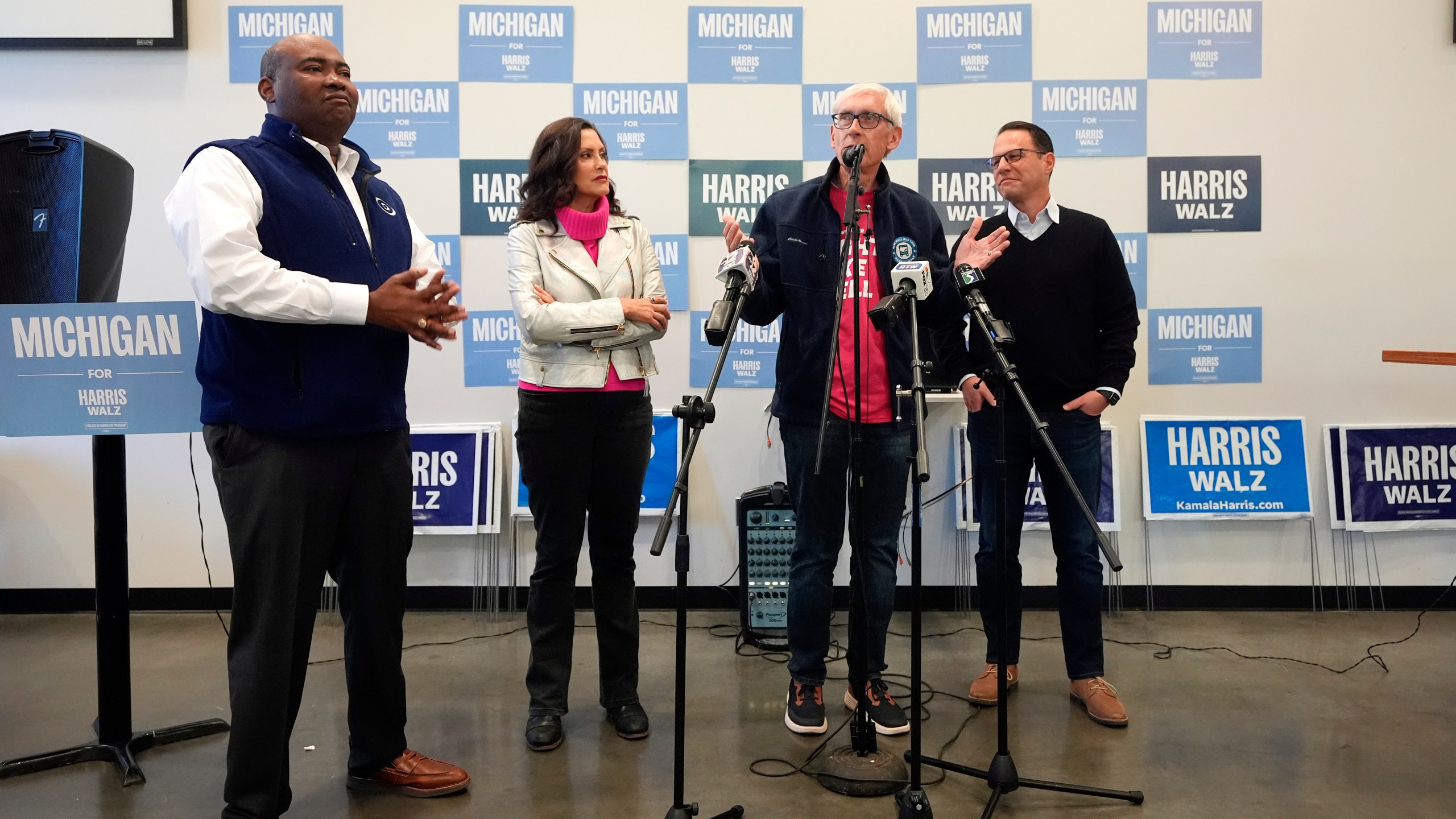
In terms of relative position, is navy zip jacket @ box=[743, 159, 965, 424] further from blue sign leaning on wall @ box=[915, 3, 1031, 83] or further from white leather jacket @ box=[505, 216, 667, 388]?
blue sign leaning on wall @ box=[915, 3, 1031, 83]

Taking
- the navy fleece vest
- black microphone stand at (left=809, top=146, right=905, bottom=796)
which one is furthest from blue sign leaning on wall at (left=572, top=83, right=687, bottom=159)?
the navy fleece vest

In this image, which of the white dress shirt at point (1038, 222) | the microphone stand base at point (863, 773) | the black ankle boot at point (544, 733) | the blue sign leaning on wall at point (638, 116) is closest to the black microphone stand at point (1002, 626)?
the microphone stand base at point (863, 773)

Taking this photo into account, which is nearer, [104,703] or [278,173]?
[278,173]

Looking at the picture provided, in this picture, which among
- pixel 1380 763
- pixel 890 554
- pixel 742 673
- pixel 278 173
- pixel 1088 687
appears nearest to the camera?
pixel 278 173

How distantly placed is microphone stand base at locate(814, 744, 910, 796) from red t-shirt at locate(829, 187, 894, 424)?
0.93 metres

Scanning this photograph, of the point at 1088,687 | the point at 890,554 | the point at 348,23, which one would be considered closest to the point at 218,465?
the point at 890,554

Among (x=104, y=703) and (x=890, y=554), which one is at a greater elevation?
(x=890, y=554)

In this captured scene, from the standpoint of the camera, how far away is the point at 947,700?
11.1 feet

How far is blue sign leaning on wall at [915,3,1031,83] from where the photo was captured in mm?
4488

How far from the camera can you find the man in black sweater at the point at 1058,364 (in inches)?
126

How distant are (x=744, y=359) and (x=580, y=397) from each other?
1.72 meters

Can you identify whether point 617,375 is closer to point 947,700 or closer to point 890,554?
point 890,554

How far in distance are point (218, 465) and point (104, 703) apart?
1.11 metres

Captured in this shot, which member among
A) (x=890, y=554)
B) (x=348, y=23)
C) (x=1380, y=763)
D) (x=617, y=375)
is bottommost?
(x=1380, y=763)
